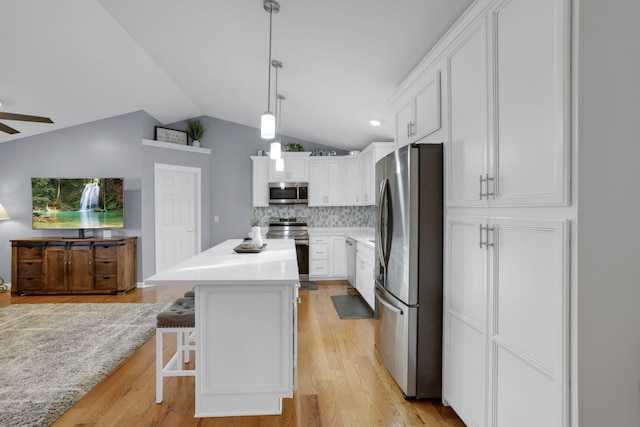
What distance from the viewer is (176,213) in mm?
5820

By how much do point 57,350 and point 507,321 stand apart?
139 inches

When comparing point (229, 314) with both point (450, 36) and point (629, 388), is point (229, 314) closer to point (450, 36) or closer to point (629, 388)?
point (629, 388)

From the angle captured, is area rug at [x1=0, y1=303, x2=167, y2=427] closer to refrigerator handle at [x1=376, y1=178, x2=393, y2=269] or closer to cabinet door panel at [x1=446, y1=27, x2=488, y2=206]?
refrigerator handle at [x1=376, y1=178, x2=393, y2=269]

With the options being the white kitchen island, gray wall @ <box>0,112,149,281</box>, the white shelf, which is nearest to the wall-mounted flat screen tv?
gray wall @ <box>0,112,149,281</box>

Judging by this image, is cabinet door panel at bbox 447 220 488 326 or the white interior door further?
the white interior door

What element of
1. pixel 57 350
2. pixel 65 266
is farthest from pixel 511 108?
pixel 65 266

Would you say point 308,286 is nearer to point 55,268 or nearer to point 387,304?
point 387,304

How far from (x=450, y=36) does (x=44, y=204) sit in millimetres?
5911

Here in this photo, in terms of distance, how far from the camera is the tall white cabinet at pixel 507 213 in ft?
4.01

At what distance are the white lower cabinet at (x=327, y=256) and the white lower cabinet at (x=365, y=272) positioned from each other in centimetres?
94

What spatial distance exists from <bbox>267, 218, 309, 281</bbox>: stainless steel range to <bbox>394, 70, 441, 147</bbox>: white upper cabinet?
300 cm

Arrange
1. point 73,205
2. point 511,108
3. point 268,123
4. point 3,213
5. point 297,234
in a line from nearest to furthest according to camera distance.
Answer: point 511,108
point 268,123
point 3,213
point 73,205
point 297,234

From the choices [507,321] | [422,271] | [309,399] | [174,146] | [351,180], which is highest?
[174,146]

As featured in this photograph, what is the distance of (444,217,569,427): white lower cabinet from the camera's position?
4.06 ft
